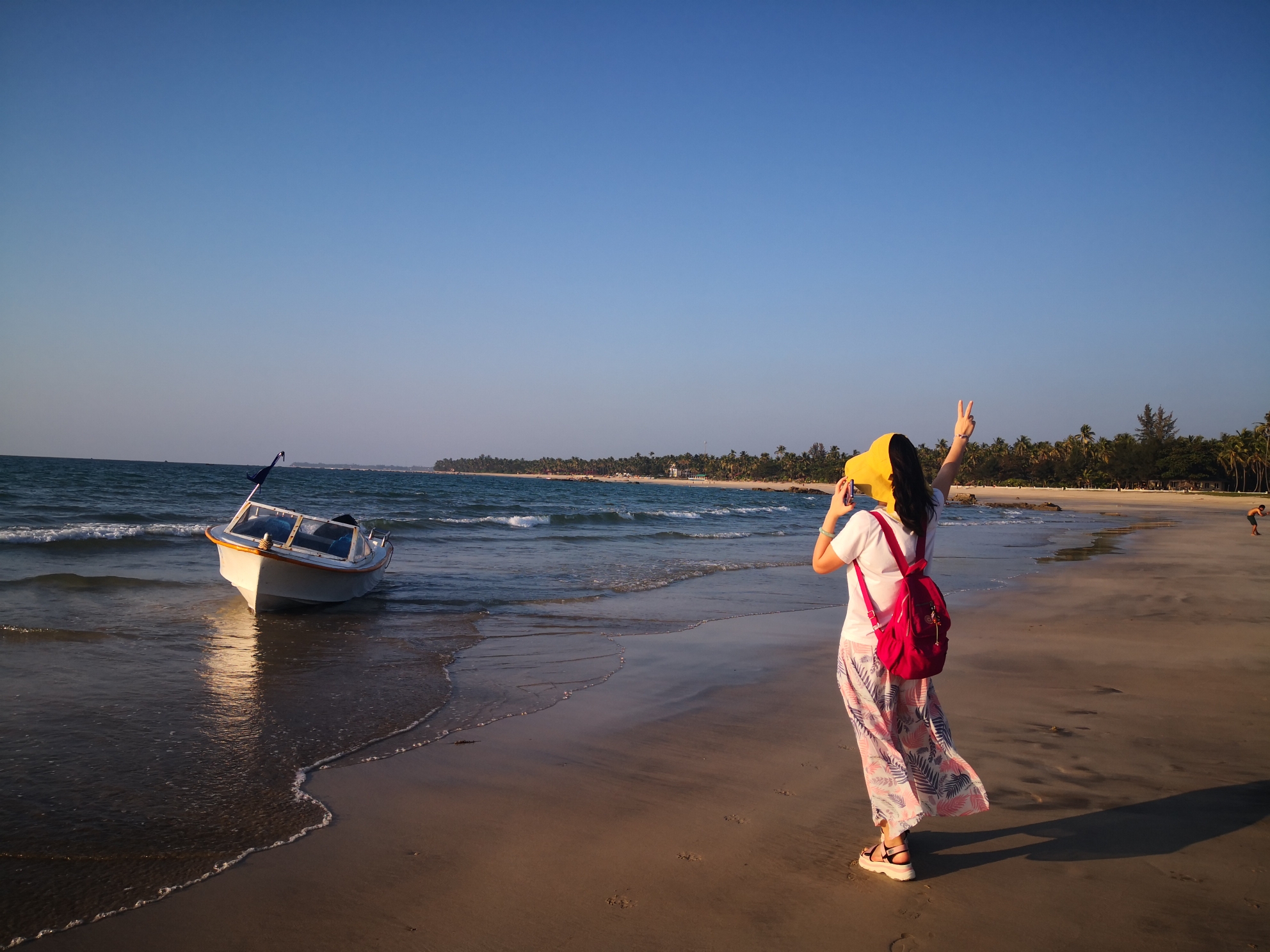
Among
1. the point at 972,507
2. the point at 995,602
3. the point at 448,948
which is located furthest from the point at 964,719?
the point at 972,507

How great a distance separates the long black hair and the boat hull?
1065 cm

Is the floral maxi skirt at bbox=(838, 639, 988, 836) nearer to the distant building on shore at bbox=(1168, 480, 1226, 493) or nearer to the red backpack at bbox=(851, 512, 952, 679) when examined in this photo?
the red backpack at bbox=(851, 512, 952, 679)

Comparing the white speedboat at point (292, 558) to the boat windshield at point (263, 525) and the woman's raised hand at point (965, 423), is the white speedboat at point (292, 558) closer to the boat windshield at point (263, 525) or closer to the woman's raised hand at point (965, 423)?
the boat windshield at point (263, 525)

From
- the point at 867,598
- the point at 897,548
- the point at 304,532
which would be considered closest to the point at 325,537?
the point at 304,532

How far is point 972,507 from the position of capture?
59375mm

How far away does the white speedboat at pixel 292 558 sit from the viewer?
A: 38.3ft

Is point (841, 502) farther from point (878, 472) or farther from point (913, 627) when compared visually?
point (913, 627)

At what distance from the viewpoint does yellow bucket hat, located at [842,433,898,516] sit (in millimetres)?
3467

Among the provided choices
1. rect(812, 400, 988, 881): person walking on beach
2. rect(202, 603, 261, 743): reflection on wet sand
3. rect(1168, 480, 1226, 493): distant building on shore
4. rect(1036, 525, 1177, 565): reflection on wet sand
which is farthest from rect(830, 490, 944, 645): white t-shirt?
rect(1168, 480, 1226, 493): distant building on shore

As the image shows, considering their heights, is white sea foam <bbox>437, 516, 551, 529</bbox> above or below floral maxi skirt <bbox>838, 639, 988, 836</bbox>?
below

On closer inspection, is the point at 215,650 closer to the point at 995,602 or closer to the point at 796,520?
the point at 995,602

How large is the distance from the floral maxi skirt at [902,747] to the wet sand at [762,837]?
36cm

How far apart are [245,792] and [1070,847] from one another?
4.90 m

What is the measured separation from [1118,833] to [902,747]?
5.01 ft
